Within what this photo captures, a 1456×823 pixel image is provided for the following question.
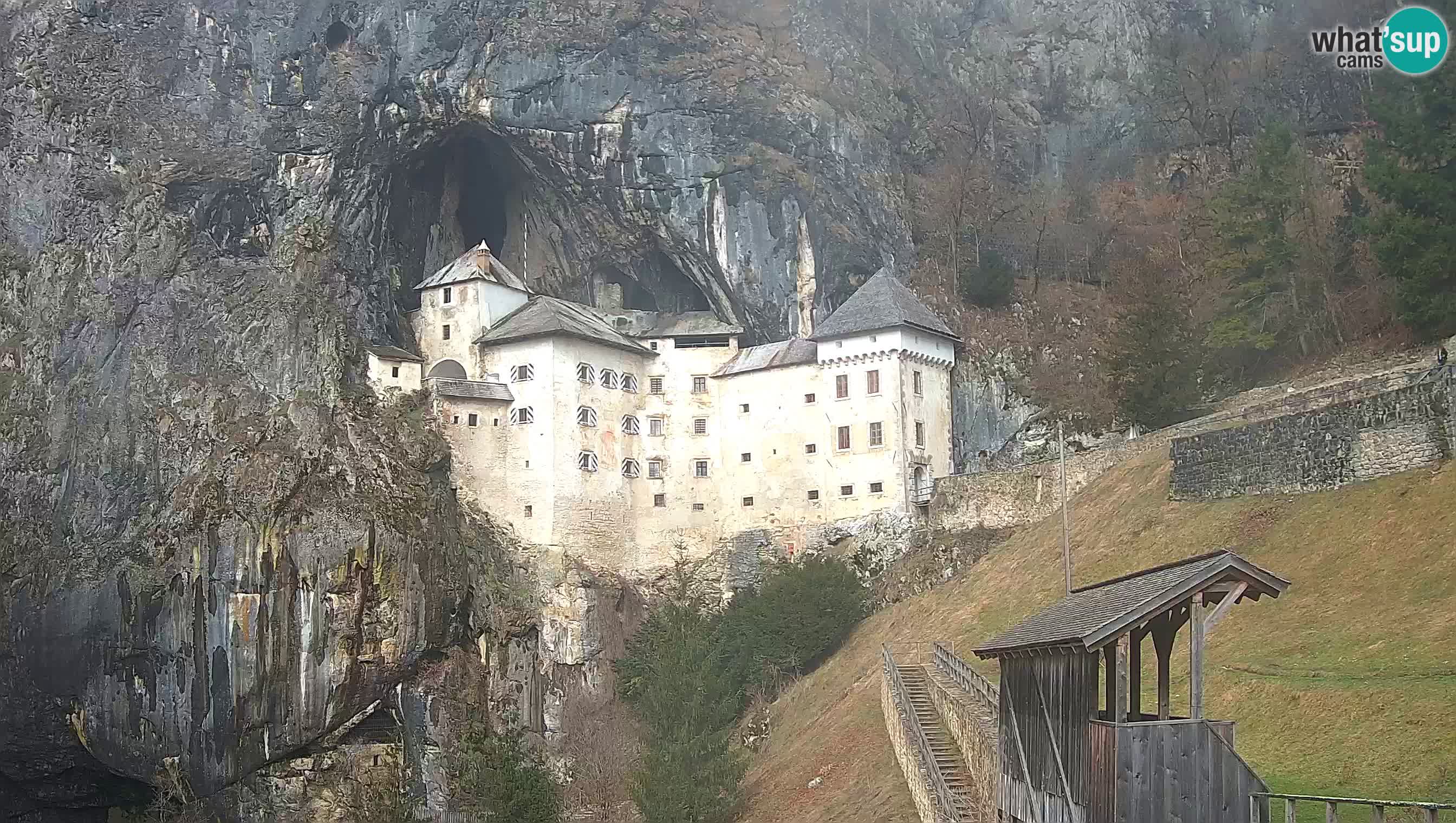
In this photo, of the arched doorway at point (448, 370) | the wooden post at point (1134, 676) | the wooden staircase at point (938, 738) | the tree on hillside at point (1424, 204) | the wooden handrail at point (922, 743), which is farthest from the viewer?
the arched doorway at point (448, 370)

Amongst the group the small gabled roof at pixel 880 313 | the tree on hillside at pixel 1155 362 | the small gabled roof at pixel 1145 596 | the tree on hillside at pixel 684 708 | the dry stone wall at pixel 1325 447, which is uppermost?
the small gabled roof at pixel 880 313

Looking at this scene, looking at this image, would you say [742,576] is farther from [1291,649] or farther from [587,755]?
[1291,649]

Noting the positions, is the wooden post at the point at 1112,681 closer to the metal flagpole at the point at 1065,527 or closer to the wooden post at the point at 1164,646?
the wooden post at the point at 1164,646

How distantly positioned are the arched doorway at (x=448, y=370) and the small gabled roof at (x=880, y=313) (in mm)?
A: 13554

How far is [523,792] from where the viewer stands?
125ft

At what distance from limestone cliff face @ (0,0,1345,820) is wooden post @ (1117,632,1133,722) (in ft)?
122

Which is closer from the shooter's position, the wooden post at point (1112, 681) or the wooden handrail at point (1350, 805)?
the wooden handrail at point (1350, 805)

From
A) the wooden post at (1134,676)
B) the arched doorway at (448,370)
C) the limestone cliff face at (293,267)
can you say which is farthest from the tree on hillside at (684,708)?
A: the wooden post at (1134,676)

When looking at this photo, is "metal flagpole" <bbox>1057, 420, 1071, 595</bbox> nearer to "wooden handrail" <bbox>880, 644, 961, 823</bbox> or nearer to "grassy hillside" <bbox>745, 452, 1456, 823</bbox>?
"grassy hillside" <bbox>745, 452, 1456, 823</bbox>

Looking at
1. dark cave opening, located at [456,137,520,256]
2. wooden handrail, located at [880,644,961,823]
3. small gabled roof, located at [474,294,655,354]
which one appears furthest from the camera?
dark cave opening, located at [456,137,520,256]

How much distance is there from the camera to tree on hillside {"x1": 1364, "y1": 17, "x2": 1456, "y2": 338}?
38.4 meters

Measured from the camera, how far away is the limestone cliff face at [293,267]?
168 ft

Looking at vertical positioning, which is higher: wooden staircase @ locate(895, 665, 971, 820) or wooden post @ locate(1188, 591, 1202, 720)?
wooden post @ locate(1188, 591, 1202, 720)

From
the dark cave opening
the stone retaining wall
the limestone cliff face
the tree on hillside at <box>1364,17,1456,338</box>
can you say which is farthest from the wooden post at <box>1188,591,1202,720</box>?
the dark cave opening
